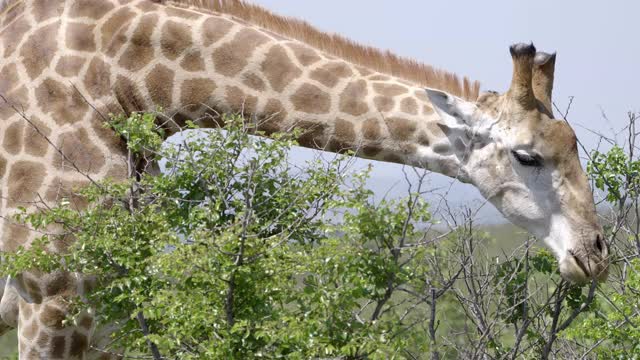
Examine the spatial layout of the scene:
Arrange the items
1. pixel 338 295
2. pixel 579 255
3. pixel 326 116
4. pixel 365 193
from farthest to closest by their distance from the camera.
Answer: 1. pixel 326 116
2. pixel 579 255
3. pixel 365 193
4. pixel 338 295

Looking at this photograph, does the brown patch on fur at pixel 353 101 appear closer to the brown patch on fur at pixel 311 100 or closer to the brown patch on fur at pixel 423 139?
the brown patch on fur at pixel 311 100

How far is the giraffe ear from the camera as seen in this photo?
7.43 metres

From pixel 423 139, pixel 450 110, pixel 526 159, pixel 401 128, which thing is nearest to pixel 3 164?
pixel 401 128

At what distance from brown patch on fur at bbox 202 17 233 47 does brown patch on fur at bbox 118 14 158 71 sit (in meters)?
0.36

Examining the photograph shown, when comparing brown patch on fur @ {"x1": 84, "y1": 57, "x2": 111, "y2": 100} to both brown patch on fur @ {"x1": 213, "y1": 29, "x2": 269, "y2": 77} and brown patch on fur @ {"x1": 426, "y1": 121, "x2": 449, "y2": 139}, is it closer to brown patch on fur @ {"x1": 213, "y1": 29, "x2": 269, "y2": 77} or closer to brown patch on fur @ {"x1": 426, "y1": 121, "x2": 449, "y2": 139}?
brown patch on fur @ {"x1": 213, "y1": 29, "x2": 269, "y2": 77}

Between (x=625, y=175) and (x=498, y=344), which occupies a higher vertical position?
(x=625, y=175)

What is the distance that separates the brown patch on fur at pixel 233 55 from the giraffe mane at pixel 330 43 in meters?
0.40

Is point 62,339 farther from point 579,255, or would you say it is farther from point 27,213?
point 579,255

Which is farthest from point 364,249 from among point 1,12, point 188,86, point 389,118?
point 1,12

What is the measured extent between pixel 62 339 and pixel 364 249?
8.23ft

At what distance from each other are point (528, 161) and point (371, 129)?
1115 millimetres

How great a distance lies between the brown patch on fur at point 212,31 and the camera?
769 cm

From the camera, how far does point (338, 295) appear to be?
5805mm

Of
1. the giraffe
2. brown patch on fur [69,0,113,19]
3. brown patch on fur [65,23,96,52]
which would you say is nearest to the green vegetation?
the giraffe
